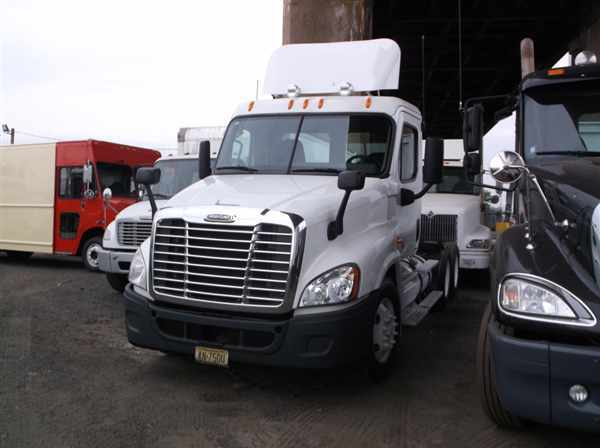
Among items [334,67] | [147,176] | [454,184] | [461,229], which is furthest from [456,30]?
[147,176]

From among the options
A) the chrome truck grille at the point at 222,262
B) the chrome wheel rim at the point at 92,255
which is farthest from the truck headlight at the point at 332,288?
the chrome wheel rim at the point at 92,255

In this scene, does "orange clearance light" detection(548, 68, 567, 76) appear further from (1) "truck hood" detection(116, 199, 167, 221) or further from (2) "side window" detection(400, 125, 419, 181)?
(1) "truck hood" detection(116, 199, 167, 221)

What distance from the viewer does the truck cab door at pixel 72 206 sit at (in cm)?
1162

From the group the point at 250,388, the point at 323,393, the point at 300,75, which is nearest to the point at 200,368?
the point at 250,388

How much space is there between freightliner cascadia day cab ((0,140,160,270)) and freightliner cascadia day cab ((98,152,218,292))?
2861 millimetres

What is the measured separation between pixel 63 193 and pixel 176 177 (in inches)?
164

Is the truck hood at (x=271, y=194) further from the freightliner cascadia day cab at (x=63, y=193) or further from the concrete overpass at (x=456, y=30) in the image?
the concrete overpass at (x=456, y=30)

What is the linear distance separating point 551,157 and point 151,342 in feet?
12.0

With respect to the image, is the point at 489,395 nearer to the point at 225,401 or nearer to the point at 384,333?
the point at 384,333

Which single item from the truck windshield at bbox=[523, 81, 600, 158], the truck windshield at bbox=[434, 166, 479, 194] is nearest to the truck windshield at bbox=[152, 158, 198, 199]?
the truck windshield at bbox=[434, 166, 479, 194]

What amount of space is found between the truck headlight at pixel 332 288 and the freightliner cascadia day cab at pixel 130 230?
464cm

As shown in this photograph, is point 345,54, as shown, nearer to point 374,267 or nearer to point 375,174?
point 375,174

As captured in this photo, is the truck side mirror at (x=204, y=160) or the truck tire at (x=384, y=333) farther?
the truck side mirror at (x=204, y=160)

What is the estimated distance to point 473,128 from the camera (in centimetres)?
515
